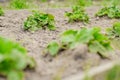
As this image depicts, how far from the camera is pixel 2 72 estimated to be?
103 inches

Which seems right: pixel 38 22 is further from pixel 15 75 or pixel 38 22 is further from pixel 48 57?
pixel 15 75

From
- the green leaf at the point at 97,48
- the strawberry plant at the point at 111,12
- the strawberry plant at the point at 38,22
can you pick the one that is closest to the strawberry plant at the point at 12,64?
the green leaf at the point at 97,48

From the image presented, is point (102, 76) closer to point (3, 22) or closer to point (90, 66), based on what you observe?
point (90, 66)

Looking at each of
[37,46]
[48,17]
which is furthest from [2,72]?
[48,17]

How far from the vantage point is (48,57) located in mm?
3172

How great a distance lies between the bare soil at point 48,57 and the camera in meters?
2.81

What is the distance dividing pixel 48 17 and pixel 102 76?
2174 millimetres

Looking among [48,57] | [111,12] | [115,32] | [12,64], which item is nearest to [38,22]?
[115,32]

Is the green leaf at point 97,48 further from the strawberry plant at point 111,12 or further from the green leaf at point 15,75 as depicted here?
the strawberry plant at point 111,12

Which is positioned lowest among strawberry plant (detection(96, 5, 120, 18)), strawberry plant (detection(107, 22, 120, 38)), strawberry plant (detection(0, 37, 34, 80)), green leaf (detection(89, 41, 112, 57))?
strawberry plant (detection(96, 5, 120, 18))

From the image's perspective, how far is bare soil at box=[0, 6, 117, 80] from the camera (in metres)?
2.81

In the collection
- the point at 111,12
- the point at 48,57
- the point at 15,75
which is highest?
the point at 15,75

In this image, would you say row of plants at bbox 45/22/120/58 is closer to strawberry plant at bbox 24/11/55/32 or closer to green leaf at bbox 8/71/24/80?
green leaf at bbox 8/71/24/80

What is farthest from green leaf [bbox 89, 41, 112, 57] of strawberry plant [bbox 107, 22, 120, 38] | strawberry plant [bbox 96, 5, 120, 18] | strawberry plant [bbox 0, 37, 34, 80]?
strawberry plant [bbox 96, 5, 120, 18]
